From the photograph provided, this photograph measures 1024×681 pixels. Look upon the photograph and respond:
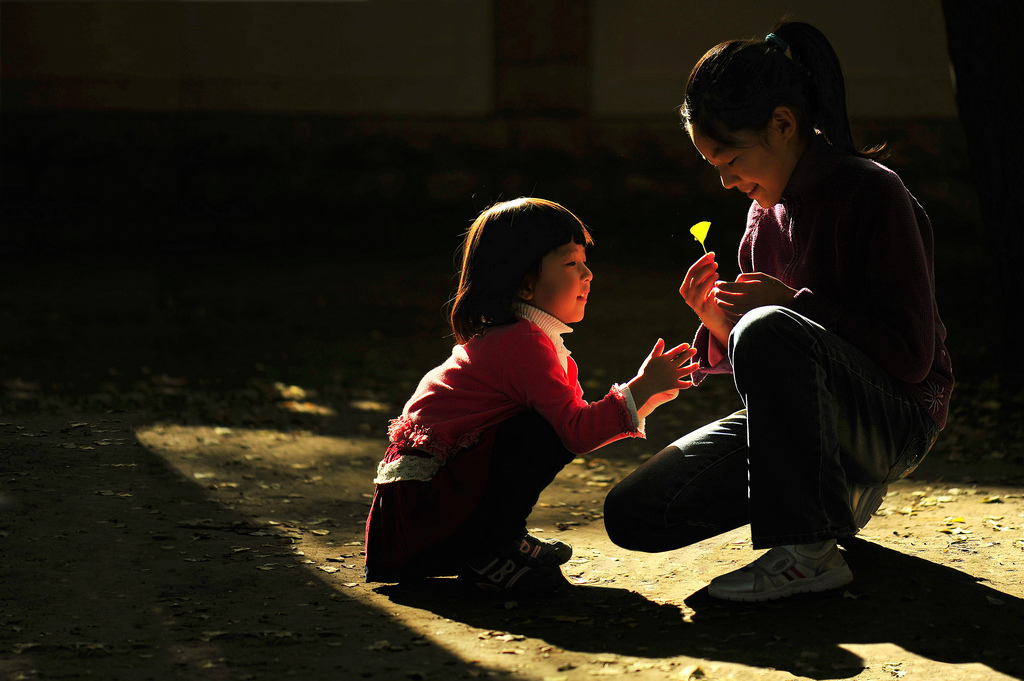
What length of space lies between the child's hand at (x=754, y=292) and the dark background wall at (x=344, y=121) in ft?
22.0

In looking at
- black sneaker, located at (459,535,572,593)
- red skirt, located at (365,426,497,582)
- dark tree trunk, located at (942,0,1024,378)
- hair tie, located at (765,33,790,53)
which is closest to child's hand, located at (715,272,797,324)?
hair tie, located at (765,33,790,53)

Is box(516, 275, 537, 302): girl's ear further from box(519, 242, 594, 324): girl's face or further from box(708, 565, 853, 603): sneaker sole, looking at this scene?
box(708, 565, 853, 603): sneaker sole

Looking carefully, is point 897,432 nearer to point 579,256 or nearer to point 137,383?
point 579,256

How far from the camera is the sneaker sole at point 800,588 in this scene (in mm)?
2316

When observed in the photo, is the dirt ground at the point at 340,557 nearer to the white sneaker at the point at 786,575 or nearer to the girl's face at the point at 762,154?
the white sneaker at the point at 786,575

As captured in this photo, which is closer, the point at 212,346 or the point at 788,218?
the point at 788,218

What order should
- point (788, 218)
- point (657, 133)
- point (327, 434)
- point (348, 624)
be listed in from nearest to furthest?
point (348, 624) < point (788, 218) < point (327, 434) < point (657, 133)

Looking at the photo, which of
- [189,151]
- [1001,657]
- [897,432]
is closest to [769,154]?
[897,432]

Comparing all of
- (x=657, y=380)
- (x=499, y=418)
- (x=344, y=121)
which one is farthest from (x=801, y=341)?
(x=344, y=121)

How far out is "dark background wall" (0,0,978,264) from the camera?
29.9 ft

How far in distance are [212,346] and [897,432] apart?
472cm

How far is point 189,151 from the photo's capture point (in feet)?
31.0

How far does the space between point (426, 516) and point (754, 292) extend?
916 mm

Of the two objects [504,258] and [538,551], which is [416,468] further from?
[504,258]
